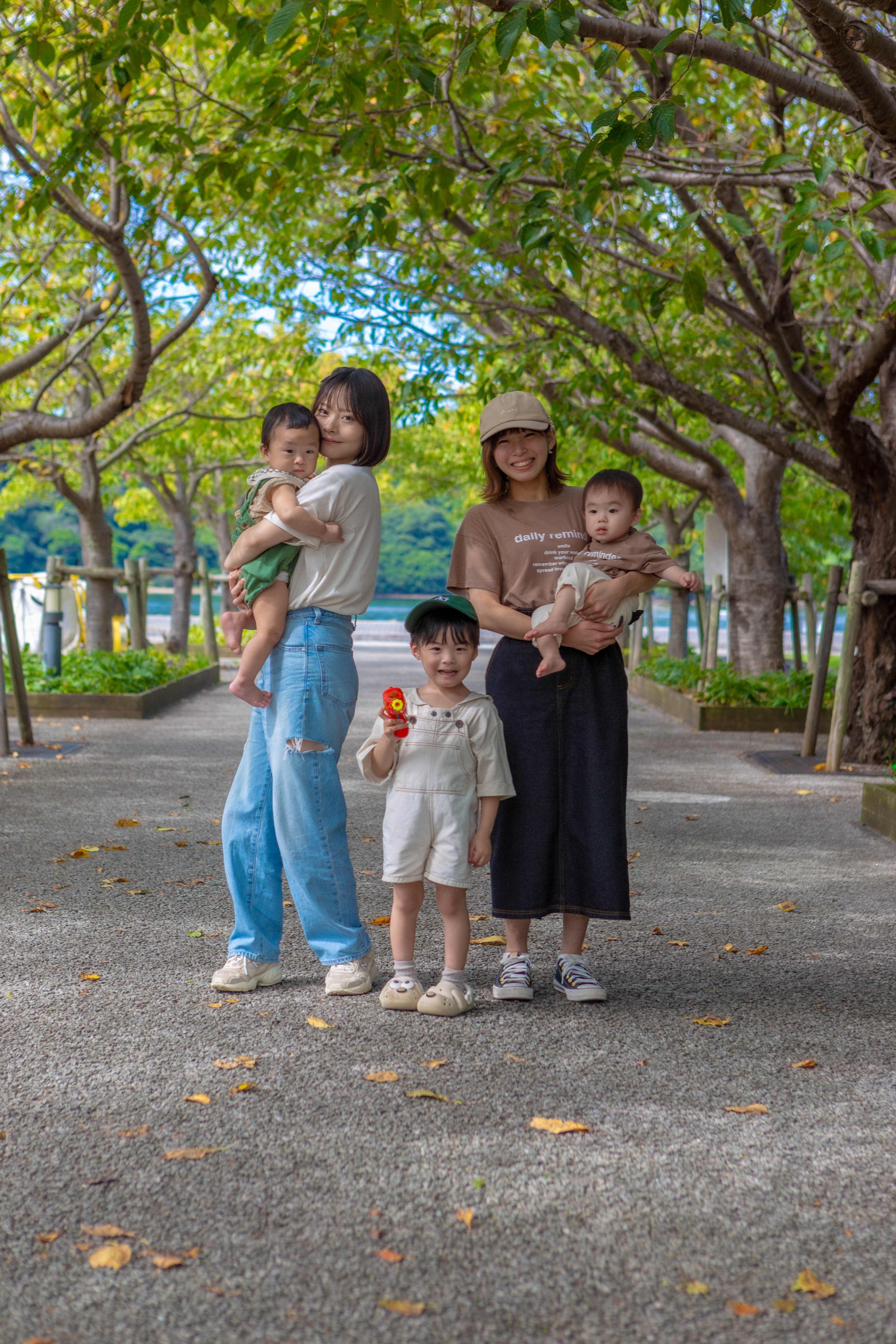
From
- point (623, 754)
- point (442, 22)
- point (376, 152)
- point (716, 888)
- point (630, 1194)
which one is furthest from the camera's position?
point (376, 152)

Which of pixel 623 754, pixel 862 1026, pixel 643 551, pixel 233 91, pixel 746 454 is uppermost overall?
pixel 233 91

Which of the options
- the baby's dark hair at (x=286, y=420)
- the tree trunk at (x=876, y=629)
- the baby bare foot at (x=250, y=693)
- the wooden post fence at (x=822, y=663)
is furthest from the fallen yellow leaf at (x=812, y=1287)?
the wooden post fence at (x=822, y=663)

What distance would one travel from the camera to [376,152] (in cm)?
754

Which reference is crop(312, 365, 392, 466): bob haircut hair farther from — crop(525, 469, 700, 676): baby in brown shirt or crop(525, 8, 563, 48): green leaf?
crop(525, 8, 563, 48): green leaf

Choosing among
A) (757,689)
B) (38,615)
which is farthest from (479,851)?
(38,615)

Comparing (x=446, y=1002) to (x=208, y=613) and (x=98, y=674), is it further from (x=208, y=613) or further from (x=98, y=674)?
(x=208, y=613)

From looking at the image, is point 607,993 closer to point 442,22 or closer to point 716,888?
point 716,888

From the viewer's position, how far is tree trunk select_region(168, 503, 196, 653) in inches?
849

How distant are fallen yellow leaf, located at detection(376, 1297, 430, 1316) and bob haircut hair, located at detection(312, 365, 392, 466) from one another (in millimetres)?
2342

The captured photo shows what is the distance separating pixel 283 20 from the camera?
4766 mm

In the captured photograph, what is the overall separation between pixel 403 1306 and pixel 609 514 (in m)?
2.37

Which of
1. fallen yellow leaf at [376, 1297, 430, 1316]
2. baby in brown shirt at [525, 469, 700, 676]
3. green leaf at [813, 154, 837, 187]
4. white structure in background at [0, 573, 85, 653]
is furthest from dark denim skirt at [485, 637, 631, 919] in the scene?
white structure in background at [0, 573, 85, 653]

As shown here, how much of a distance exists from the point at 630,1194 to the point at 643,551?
1950mm

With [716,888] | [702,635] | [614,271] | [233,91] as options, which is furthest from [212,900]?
[702,635]
